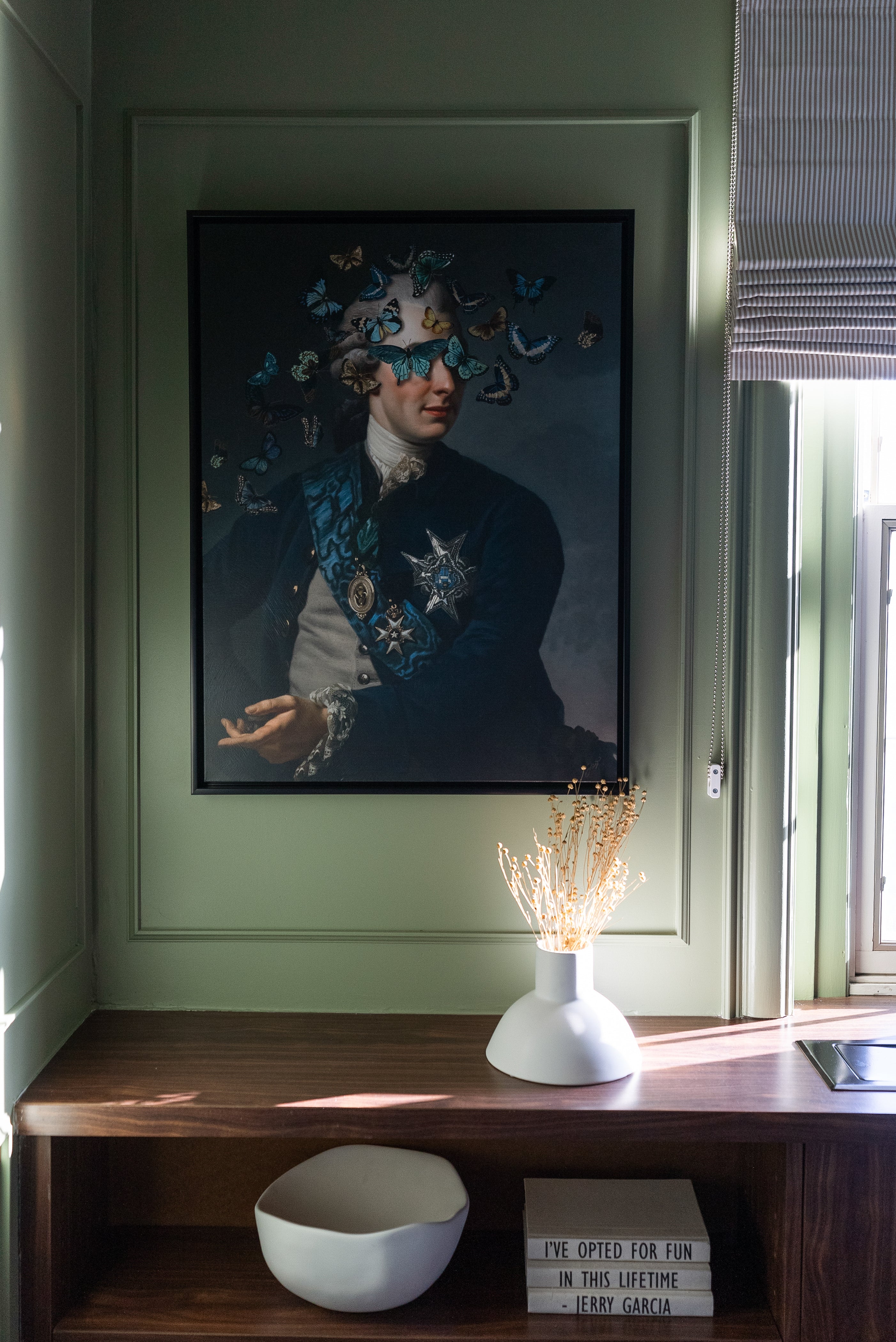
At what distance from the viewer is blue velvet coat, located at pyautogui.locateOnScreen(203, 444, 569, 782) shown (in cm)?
175

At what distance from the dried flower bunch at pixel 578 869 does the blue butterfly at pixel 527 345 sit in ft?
2.55

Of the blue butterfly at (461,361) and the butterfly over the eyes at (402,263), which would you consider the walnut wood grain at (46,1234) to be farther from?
the butterfly over the eyes at (402,263)

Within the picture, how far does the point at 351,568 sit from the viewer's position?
175 centimetres

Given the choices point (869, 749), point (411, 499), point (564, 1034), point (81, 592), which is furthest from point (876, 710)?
point (81, 592)

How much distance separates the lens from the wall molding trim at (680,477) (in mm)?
1736

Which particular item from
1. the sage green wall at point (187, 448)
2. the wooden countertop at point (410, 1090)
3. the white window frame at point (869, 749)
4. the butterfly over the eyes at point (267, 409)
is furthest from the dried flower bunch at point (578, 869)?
the butterfly over the eyes at point (267, 409)

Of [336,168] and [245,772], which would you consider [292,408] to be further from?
[245,772]

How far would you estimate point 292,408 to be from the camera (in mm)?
1743

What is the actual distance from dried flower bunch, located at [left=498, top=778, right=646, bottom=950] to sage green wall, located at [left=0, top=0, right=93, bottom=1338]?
2.56 ft

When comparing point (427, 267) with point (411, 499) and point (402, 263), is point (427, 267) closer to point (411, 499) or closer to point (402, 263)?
point (402, 263)

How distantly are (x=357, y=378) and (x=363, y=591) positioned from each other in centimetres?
38

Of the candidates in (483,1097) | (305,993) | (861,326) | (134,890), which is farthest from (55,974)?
(861,326)

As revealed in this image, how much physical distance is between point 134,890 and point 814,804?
130cm

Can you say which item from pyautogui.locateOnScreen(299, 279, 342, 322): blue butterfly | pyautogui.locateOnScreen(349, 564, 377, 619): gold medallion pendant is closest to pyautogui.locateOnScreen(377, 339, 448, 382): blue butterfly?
pyautogui.locateOnScreen(299, 279, 342, 322): blue butterfly
